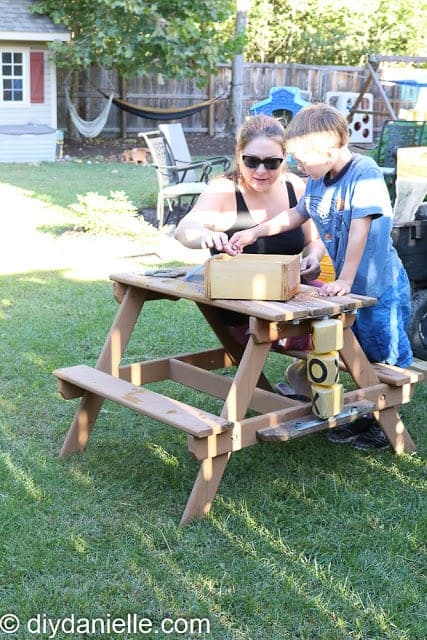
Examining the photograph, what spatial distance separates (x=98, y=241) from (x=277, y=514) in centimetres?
606

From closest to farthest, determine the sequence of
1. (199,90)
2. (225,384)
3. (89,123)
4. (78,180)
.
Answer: (225,384), (78,180), (89,123), (199,90)

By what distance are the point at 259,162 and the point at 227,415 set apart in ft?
3.63

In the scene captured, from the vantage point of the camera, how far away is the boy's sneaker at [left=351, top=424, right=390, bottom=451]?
383 cm

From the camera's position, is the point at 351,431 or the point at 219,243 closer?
the point at 219,243

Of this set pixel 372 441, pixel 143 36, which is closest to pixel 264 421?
pixel 372 441

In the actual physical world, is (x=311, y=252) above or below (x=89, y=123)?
above

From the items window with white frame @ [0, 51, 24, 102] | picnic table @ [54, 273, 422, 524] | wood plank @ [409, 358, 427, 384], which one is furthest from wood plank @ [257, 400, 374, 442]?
window with white frame @ [0, 51, 24, 102]

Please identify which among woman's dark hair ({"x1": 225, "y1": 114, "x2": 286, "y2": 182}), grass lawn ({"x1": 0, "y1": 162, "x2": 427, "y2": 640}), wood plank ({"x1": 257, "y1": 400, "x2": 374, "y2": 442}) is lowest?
grass lawn ({"x1": 0, "y1": 162, "x2": 427, "y2": 640})

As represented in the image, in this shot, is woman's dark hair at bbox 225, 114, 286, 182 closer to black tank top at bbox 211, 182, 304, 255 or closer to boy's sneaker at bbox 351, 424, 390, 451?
black tank top at bbox 211, 182, 304, 255

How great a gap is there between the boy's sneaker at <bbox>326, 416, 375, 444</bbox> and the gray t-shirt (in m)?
0.65

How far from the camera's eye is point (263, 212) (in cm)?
379

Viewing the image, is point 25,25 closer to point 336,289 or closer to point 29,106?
point 29,106

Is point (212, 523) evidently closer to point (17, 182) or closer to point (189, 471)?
point (189, 471)

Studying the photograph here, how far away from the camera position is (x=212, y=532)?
3.06 metres
